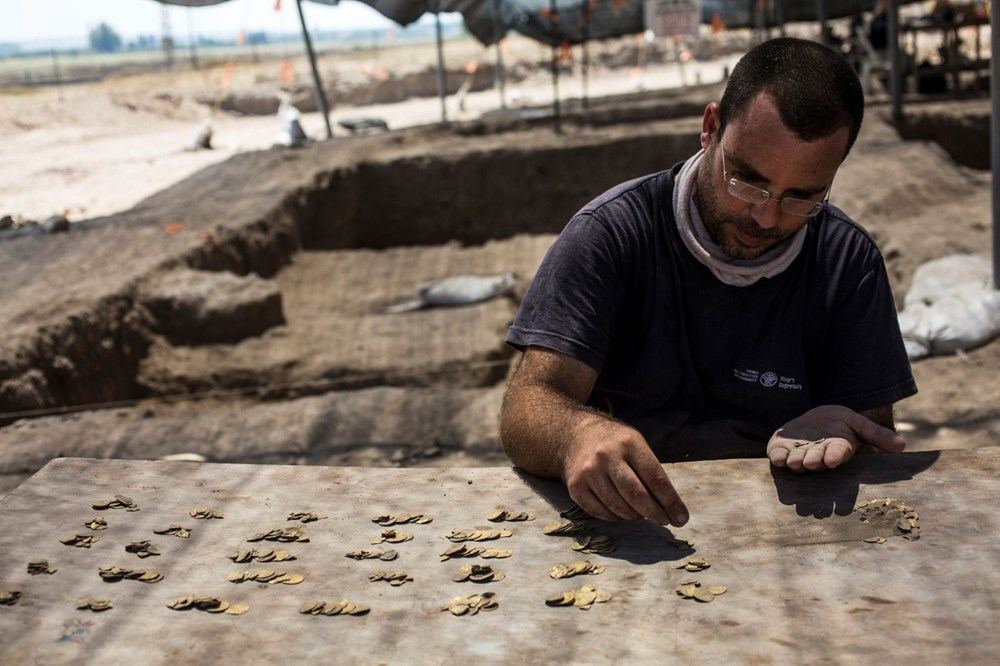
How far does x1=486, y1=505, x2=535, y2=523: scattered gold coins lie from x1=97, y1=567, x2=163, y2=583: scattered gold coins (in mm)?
660

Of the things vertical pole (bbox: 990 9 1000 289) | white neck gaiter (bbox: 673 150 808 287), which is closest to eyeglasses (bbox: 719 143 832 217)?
white neck gaiter (bbox: 673 150 808 287)

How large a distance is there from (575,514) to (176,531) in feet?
2.67

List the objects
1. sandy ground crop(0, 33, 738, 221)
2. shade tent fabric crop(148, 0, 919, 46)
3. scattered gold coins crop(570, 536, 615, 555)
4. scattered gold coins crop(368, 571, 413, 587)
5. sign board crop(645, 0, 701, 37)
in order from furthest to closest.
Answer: shade tent fabric crop(148, 0, 919, 46) < sandy ground crop(0, 33, 738, 221) < sign board crop(645, 0, 701, 37) < scattered gold coins crop(570, 536, 615, 555) < scattered gold coins crop(368, 571, 413, 587)

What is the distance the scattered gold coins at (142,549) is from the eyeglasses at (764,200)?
1.46m

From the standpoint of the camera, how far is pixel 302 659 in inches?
64.7

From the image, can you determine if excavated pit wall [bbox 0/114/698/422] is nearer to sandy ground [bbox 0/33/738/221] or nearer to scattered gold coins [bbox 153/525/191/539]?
sandy ground [bbox 0/33/738/221]

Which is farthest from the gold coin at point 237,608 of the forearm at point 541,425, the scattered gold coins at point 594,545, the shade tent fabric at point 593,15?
the shade tent fabric at point 593,15

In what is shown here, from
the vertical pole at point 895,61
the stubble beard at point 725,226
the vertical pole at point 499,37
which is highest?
the vertical pole at point 499,37

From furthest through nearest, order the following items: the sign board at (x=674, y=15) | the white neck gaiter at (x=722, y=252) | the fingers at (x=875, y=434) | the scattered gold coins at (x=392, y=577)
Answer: the sign board at (x=674, y=15) → the white neck gaiter at (x=722, y=252) → the fingers at (x=875, y=434) → the scattered gold coins at (x=392, y=577)

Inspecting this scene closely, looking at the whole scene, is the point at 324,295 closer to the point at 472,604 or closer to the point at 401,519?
the point at 401,519

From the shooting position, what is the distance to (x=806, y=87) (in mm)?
2299

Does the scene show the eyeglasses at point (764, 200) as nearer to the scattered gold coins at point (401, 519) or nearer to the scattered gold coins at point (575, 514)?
the scattered gold coins at point (575, 514)

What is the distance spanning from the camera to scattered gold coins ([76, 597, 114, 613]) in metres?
1.80

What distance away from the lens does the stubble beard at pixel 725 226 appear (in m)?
2.43
